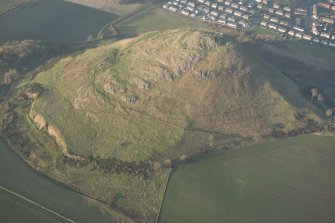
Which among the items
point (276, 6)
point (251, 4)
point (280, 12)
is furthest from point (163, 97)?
point (276, 6)

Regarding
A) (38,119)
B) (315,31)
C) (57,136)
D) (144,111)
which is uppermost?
(315,31)

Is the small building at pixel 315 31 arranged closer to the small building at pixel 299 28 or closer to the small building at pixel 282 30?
the small building at pixel 299 28

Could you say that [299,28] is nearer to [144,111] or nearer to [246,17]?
[246,17]

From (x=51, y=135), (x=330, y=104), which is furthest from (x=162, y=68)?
(x=330, y=104)

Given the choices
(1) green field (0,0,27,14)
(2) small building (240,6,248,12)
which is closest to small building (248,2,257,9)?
(2) small building (240,6,248,12)

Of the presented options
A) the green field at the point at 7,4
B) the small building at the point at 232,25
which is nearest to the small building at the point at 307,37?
the small building at the point at 232,25

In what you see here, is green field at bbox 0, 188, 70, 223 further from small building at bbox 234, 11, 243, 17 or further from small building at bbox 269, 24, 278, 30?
small building at bbox 234, 11, 243, 17
